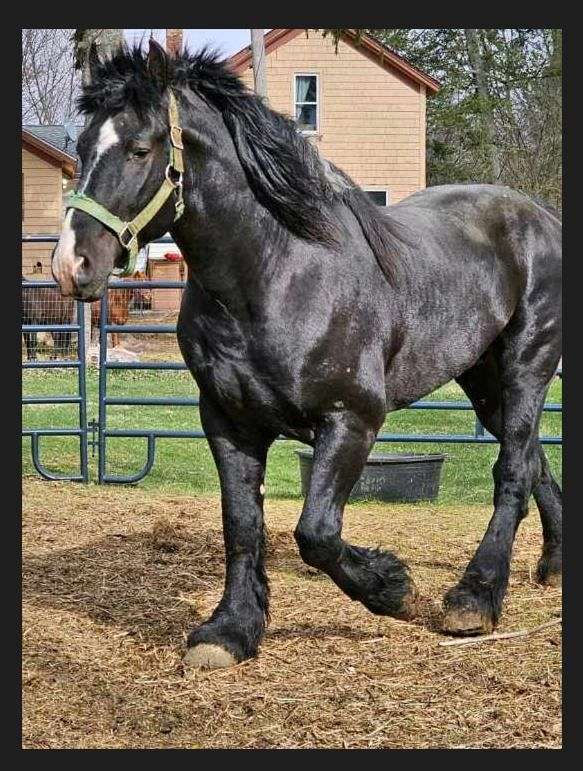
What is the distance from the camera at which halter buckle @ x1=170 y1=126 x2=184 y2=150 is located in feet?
12.3

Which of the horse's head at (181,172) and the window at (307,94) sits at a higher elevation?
the window at (307,94)

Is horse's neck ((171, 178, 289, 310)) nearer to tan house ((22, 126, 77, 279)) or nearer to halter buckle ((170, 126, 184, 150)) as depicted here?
halter buckle ((170, 126, 184, 150))

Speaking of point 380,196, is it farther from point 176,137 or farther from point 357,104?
point 176,137

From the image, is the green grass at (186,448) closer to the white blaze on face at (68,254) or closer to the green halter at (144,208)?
the green halter at (144,208)

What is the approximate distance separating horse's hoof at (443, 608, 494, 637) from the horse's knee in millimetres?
869

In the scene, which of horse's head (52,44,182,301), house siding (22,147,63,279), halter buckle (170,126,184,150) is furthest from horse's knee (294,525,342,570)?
house siding (22,147,63,279)

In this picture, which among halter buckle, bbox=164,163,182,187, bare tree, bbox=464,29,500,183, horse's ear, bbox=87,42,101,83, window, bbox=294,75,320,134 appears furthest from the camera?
window, bbox=294,75,320,134

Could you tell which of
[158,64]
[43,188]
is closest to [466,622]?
[158,64]

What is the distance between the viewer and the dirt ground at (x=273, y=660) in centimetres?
358

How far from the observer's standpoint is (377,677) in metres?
4.09

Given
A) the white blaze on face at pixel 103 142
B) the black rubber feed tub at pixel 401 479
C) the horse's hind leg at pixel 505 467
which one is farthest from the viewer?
the black rubber feed tub at pixel 401 479

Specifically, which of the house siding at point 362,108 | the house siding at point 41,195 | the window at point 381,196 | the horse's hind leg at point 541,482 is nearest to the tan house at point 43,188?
the house siding at point 41,195

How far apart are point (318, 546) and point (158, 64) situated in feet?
5.95

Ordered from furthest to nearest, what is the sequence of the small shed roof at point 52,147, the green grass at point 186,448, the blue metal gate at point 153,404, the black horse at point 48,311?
1. the small shed roof at point 52,147
2. the black horse at point 48,311
3. the green grass at point 186,448
4. the blue metal gate at point 153,404
